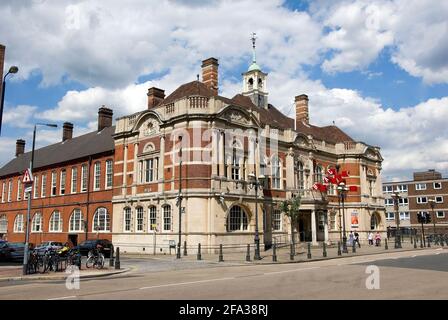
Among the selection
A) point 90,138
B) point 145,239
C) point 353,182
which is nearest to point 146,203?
point 145,239

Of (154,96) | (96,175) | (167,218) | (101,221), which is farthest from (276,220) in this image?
(96,175)

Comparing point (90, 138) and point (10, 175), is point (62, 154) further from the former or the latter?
point (10, 175)

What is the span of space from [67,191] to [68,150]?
6325 mm

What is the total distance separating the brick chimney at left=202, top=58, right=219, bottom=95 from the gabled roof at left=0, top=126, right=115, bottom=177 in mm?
11085

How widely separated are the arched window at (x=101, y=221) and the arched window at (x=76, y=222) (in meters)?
2.48

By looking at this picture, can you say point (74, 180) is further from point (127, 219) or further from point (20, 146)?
point (20, 146)

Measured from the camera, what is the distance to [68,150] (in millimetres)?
50719

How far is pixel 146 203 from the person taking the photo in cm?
3512

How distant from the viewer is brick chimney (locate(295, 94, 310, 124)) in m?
52.9

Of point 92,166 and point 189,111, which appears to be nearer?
point 189,111

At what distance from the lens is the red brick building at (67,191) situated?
42062 millimetres

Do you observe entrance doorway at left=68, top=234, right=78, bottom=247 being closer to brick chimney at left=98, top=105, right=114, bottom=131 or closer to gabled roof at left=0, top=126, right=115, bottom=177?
gabled roof at left=0, top=126, right=115, bottom=177

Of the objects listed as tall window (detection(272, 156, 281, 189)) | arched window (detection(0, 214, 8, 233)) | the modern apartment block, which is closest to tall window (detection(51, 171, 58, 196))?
arched window (detection(0, 214, 8, 233))
